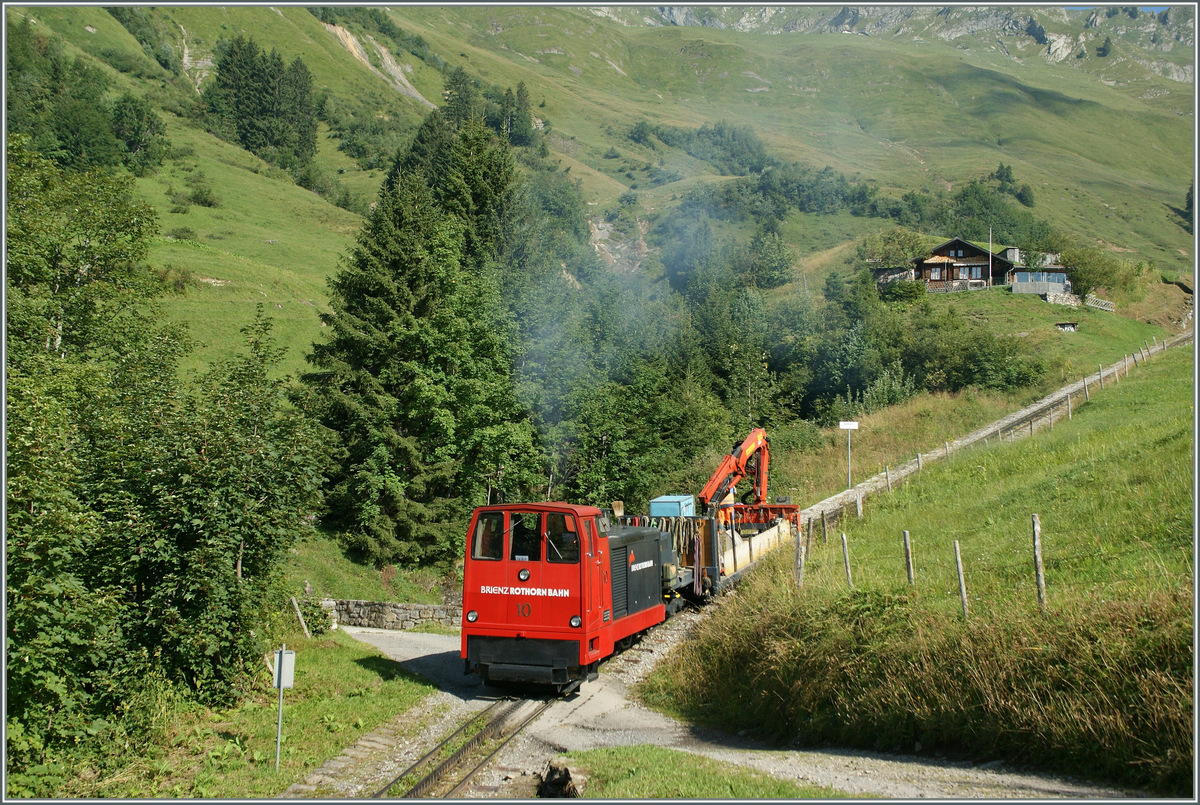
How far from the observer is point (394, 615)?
21.5 meters

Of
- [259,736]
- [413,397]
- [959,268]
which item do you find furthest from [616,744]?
[959,268]

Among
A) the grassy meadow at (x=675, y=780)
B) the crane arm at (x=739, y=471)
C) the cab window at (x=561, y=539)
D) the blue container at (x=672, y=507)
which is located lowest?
the grassy meadow at (x=675, y=780)

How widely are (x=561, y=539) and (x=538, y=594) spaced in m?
1.03

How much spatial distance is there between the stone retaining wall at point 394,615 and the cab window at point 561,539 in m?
9.54

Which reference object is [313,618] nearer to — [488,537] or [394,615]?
[394,615]

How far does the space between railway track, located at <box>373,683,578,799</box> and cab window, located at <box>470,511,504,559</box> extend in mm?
2627

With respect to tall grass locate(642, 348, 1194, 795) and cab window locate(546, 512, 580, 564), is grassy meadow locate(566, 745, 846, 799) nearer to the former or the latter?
tall grass locate(642, 348, 1194, 795)

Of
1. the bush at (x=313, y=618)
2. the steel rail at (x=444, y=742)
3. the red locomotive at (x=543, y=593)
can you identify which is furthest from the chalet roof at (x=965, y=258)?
the steel rail at (x=444, y=742)

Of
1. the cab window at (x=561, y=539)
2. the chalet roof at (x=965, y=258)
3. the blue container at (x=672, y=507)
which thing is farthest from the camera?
the chalet roof at (x=965, y=258)

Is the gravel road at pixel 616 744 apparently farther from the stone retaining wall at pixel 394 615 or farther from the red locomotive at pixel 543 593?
the stone retaining wall at pixel 394 615

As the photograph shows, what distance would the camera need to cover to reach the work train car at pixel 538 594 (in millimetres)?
Result: 12781

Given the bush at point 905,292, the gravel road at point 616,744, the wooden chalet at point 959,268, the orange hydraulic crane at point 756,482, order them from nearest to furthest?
→ the gravel road at point 616,744
the orange hydraulic crane at point 756,482
the bush at point 905,292
the wooden chalet at point 959,268

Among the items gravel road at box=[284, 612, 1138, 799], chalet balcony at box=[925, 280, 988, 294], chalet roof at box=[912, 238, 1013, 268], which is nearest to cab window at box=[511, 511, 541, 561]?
gravel road at box=[284, 612, 1138, 799]

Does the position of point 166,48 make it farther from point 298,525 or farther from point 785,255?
point 298,525
